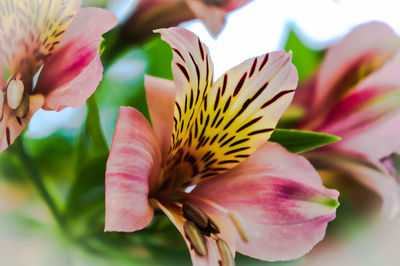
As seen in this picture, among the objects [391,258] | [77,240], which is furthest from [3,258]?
[391,258]

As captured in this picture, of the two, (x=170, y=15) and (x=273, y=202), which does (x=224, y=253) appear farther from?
(x=170, y=15)

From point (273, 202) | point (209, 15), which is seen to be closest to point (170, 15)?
point (209, 15)

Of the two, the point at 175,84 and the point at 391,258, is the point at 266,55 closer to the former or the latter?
the point at 175,84

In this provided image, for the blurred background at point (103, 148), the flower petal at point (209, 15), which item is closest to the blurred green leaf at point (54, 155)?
the blurred background at point (103, 148)

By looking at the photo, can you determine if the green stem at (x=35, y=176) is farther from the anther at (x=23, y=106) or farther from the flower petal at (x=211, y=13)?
the flower petal at (x=211, y=13)

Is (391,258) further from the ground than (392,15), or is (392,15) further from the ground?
(392,15)
